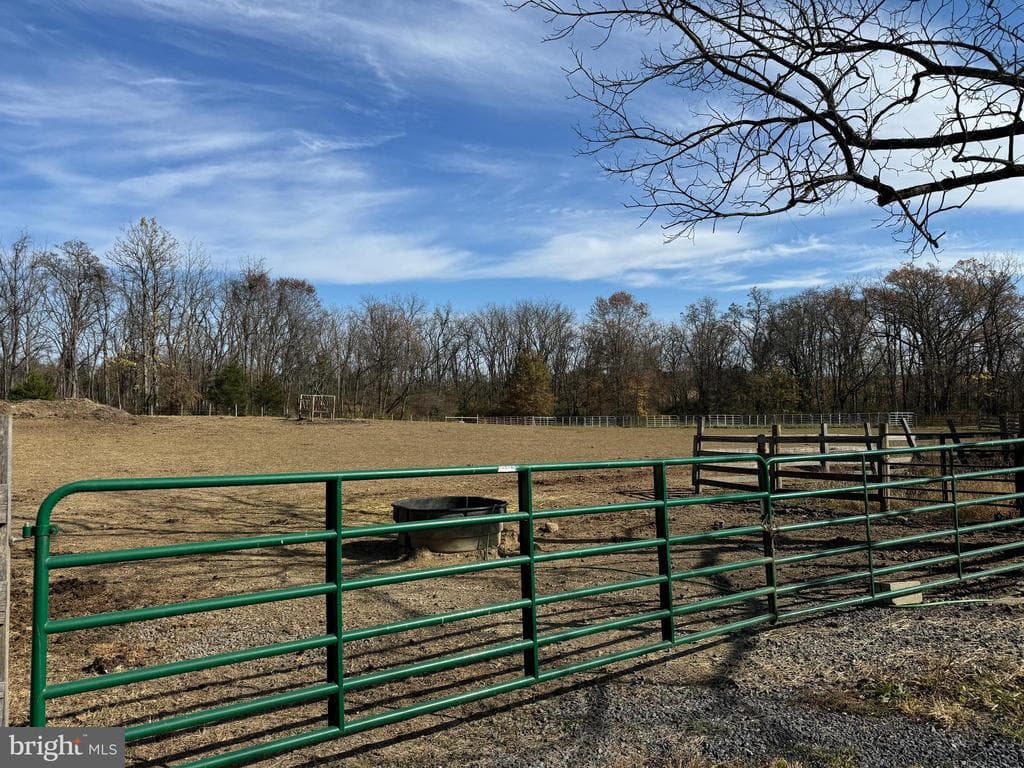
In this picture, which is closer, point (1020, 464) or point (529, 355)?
point (1020, 464)

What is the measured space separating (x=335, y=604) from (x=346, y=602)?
12.2ft

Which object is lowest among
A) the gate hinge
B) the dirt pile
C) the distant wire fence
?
the distant wire fence

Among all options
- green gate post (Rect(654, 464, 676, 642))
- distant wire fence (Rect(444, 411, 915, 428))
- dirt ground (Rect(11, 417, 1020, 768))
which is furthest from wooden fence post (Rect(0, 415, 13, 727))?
distant wire fence (Rect(444, 411, 915, 428))

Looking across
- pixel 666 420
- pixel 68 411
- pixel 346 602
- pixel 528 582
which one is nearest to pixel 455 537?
pixel 346 602

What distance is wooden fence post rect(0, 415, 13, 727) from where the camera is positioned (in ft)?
8.62

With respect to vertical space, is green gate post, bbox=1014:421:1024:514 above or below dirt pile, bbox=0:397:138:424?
below

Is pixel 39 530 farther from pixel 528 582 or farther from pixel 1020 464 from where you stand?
pixel 1020 464

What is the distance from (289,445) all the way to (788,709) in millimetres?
28318

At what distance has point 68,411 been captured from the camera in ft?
109

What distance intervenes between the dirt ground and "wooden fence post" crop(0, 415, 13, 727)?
51 centimetres

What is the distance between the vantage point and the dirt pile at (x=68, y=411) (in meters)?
31.9

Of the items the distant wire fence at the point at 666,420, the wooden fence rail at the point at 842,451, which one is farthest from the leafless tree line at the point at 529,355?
the wooden fence rail at the point at 842,451

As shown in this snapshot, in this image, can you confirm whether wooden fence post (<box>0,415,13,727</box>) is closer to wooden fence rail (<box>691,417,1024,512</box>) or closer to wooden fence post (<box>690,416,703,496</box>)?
wooden fence rail (<box>691,417,1024,512</box>)

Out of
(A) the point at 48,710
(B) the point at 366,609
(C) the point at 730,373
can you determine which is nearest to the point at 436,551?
(B) the point at 366,609
